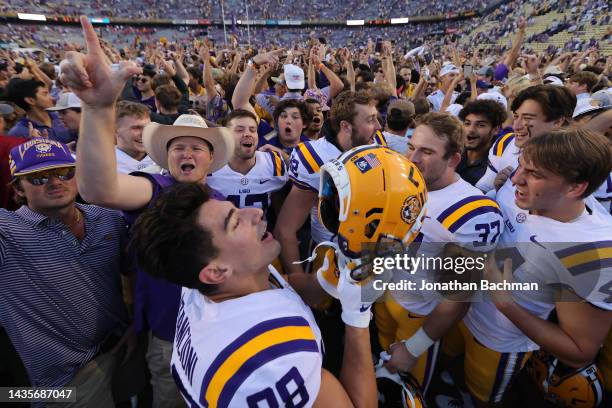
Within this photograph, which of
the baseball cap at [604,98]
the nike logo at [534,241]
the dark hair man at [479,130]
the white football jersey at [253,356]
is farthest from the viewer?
the baseball cap at [604,98]

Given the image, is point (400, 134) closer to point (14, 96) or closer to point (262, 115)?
point (262, 115)

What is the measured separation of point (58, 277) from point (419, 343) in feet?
7.55

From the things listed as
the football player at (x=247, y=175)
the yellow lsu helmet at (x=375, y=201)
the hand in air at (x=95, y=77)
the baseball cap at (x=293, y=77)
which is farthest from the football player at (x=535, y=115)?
the baseball cap at (x=293, y=77)

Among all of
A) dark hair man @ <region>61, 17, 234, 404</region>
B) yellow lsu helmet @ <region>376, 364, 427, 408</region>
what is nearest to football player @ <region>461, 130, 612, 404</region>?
yellow lsu helmet @ <region>376, 364, 427, 408</region>

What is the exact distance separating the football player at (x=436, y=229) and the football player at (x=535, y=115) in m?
1.11

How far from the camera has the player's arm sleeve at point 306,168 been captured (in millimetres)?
2871

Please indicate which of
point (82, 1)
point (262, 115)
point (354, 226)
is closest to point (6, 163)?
point (354, 226)

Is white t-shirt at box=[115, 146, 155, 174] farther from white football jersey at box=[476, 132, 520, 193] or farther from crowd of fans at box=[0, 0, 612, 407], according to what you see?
white football jersey at box=[476, 132, 520, 193]

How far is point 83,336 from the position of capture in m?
2.31

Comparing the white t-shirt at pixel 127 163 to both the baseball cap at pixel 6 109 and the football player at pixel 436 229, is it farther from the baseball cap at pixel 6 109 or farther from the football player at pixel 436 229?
the football player at pixel 436 229

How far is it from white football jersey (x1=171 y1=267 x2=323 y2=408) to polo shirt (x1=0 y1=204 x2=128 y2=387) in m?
1.16

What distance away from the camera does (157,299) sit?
2301 mm

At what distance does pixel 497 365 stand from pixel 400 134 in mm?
2931

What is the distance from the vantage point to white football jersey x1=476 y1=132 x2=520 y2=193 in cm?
352
